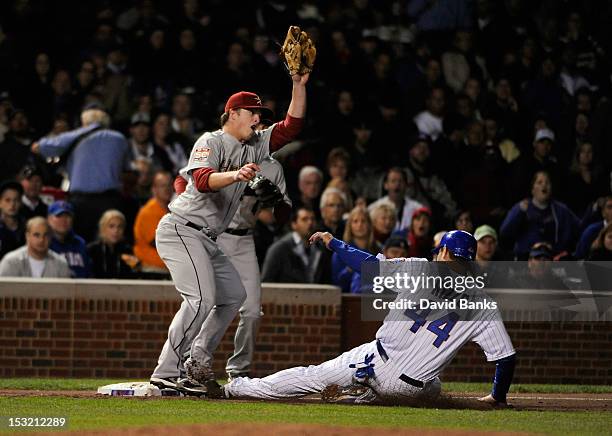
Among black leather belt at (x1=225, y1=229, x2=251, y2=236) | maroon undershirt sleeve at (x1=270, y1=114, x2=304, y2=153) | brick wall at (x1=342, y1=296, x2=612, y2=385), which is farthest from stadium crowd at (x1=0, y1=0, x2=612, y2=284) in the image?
maroon undershirt sleeve at (x1=270, y1=114, x2=304, y2=153)

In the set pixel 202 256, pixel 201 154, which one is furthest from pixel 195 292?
pixel 201 154

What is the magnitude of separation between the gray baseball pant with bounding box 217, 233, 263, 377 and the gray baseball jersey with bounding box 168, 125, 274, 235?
0.61m

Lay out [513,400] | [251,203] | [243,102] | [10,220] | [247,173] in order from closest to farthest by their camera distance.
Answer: [247,173], [243,102], [513,400], [251,203], [10,220]

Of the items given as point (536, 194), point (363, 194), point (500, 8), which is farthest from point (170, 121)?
point (500, 8)

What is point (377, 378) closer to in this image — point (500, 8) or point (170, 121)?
point (170, 121)

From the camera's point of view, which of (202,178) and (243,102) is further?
(243,102)

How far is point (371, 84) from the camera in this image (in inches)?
643

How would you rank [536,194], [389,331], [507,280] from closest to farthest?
[389,331], [507,280], [536,194]

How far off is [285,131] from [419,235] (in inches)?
148

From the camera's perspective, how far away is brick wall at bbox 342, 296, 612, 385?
478 inches

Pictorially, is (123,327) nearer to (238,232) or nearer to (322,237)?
(238,232)

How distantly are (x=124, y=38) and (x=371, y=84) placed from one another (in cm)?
296

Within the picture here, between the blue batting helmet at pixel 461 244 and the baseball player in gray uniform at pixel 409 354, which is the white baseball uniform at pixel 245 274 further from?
the blue batting helmet at pixel 461 244

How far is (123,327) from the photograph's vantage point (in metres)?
11.7
